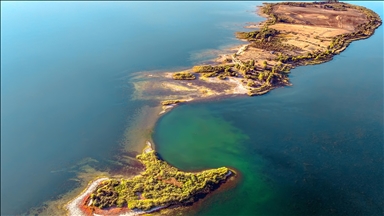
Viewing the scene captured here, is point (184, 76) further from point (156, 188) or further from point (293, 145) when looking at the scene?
point (156, 188)

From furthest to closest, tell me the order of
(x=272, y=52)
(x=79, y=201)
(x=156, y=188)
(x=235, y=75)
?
(x=272, y=52) → (x=235, y=75) → (x=156, y=188) → (x=79, y=201)

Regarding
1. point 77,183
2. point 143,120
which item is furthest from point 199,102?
point 77,183

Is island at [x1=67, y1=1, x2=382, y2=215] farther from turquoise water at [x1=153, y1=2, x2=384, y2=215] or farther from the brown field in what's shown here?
turquoise water at [x1=153, y1=2, x2=384, y2=215]

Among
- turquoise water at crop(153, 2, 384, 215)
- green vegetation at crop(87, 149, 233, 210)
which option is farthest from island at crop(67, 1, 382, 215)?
turquoise water at crop(153, 2, 384, 215)

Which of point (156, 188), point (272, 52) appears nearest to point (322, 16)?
point (272, 52)

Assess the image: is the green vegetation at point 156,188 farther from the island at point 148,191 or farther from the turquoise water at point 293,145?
the turquoise water at point 293,145

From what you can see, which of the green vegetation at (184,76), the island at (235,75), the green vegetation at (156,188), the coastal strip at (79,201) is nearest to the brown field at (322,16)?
the island at (235,75)

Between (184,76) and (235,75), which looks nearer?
(235,75)
